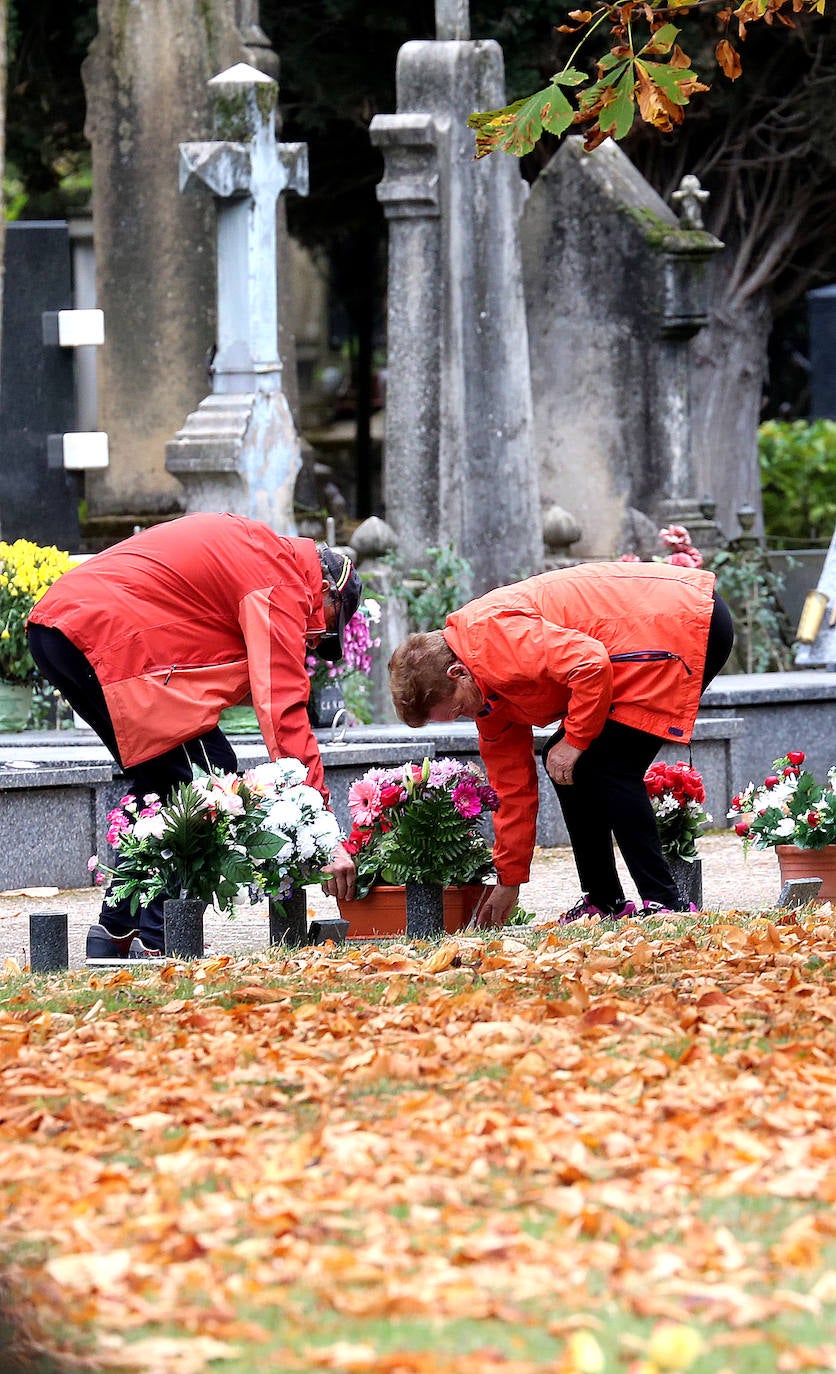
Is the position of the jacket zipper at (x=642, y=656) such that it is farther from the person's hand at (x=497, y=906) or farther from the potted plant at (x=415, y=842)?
the person's hand at (x=497, y=906)

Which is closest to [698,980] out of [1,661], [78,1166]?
[78,1166]

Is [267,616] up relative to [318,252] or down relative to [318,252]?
down

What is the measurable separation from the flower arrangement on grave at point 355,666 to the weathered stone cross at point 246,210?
156 centimetres

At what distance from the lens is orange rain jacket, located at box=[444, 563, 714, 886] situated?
17.7 ft

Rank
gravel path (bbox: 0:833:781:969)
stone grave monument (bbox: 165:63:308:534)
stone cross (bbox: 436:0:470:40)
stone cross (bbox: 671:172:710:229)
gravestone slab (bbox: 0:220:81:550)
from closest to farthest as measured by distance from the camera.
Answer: gravel path (bbox: 0:833:781:969) < stone grave monument (bbox: 165:63:308:534) < gravestone slab (bbox: 0:220:81:550) < stone cross (bbox: 436:0:470:40) < stone cross (bbox: 671:172:710:229)

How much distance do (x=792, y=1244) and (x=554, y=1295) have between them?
0.39 meters

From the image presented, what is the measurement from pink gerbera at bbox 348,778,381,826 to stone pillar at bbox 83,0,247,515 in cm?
656

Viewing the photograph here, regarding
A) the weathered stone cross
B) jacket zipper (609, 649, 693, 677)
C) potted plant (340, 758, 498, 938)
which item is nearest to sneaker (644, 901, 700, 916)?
potted plant (340, 758, 498, 938)

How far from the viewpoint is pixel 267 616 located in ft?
17.9

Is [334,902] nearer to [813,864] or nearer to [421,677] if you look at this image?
[813,864]

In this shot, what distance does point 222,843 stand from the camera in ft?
17.5

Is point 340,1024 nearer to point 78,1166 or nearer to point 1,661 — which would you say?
point 78,1166

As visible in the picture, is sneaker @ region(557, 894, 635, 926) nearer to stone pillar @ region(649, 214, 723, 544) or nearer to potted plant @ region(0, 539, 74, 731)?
potted plant @ region(0, 539, 74, 731)

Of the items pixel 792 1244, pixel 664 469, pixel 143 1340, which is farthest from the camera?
pixel 664 469
